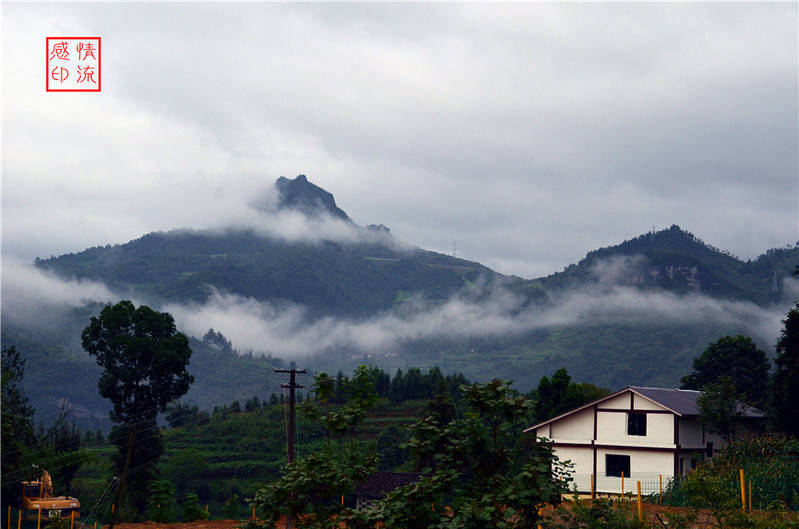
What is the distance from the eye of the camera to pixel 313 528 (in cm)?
1112

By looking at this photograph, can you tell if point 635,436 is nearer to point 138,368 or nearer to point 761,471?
point 761,471

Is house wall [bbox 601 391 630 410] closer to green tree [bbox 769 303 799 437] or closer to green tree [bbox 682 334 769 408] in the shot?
green tree [bbox 769 303 799 437]

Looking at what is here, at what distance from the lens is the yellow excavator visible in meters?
44.7

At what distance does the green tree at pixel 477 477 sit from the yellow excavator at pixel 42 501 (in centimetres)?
3984

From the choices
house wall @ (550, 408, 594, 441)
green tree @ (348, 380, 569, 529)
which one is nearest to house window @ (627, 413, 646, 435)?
house wall @ (550, 408, 594, 441)

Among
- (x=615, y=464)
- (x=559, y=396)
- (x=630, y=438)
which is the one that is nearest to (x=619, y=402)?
(x=630, y=438)

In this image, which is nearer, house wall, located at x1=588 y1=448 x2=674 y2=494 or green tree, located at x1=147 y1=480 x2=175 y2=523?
house wall, located at x1=588 y1=448 x2=674 y2=494

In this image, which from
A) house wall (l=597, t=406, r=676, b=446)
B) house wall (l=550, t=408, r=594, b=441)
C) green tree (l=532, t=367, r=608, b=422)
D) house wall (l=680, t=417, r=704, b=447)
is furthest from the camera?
green tree (l=532, t=367, r=608, b=422)

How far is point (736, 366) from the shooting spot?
78.1 metres

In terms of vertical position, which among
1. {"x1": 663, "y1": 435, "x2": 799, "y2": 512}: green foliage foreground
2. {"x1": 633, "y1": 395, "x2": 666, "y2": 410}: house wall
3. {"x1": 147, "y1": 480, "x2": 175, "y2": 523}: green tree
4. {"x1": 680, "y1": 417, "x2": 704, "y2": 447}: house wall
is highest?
{"x1": 633, "y1": 395, "x2": 666, "y2": 410}: house wall

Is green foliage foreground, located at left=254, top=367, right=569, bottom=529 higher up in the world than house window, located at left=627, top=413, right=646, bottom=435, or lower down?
higher up

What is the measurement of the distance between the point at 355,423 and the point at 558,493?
322cm

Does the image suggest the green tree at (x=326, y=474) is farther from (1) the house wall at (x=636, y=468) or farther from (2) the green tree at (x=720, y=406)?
(2) the green tree at (x=720, y=406)

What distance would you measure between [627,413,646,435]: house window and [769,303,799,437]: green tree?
7.87 meters
